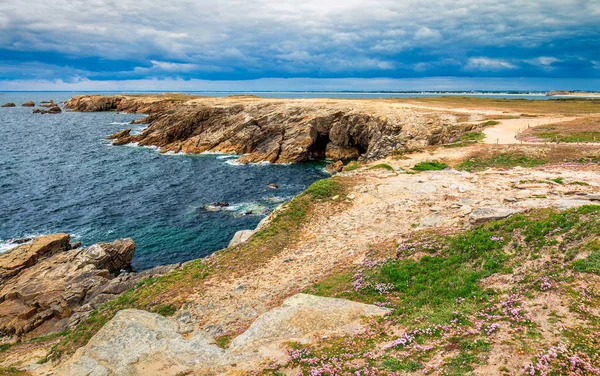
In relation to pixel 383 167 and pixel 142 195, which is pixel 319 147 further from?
pixel 383 167

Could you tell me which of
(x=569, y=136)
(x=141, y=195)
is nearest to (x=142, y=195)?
(x=141, y=195)

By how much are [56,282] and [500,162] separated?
38744 mm

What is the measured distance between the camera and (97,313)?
1850cm

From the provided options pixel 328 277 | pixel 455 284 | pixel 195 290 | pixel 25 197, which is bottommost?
pixel 25 197

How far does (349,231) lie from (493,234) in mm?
8804

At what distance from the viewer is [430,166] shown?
32156mm

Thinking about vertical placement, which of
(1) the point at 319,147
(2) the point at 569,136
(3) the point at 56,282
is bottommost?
(3) the point at 56,282

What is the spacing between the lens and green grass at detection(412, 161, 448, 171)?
31.8 metres

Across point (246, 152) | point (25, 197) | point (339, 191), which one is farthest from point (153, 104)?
point (339, 191)

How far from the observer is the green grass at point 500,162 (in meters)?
30.2

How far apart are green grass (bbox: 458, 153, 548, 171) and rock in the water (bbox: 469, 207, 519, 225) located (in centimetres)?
1429

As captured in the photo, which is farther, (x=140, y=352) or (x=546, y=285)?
(x=140, y=352)

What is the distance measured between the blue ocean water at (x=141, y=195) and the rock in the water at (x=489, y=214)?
78.7 ft

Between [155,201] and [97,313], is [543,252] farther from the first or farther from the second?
[155,201]
